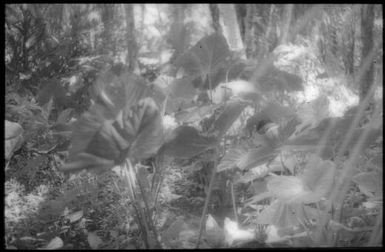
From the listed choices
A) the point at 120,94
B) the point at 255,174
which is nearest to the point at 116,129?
the point at 120,94

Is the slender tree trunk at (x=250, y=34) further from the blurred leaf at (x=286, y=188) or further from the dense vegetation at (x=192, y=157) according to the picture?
the blurred leaf at (x=286, y=188)

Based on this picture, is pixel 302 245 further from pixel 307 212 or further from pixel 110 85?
pixel 110 85

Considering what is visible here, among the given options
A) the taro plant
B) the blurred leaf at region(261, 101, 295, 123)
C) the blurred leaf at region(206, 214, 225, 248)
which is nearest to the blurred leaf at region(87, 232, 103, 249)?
the taro plant

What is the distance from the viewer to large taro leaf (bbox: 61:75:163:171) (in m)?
0.73

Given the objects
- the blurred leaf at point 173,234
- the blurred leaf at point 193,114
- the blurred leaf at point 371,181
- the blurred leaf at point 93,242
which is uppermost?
the blurred leaf at point 193,114

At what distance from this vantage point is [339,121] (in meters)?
0.83

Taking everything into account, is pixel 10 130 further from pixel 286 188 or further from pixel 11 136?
pixel 286 188

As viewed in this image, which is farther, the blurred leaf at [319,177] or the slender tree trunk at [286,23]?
the slender tree trunk at [286,23]

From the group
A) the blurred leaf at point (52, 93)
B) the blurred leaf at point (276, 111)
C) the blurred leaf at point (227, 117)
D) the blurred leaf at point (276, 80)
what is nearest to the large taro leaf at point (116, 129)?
the blurred leaf at point (227, 117)

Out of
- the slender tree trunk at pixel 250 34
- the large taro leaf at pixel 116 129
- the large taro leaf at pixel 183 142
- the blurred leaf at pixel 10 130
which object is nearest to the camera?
the large taro leaf at pixel 116 129

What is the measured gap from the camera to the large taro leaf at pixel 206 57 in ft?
3.06

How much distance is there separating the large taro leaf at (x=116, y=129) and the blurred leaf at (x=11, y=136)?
38cm

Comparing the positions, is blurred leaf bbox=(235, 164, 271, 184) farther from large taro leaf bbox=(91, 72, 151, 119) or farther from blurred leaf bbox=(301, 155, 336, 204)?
large taro leaf bbox=(91, 72, 151, 119)

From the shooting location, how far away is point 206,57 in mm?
958
